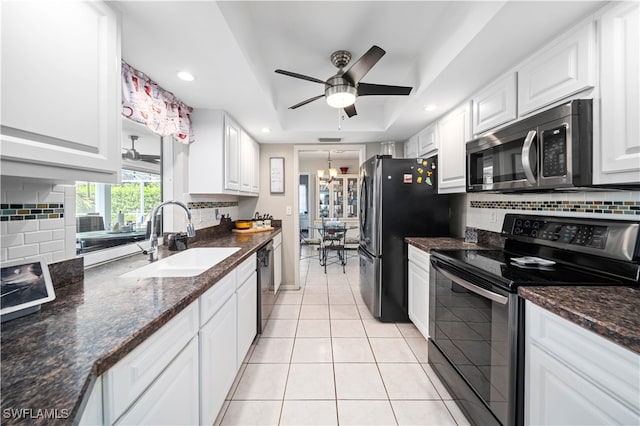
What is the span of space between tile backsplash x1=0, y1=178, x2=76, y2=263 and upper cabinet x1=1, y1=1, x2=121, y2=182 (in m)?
0.34

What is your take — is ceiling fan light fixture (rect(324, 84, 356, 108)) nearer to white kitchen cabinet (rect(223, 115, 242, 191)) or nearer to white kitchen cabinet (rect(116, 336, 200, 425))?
white kitchen cabinet (rect(223, 115, 242, 191))

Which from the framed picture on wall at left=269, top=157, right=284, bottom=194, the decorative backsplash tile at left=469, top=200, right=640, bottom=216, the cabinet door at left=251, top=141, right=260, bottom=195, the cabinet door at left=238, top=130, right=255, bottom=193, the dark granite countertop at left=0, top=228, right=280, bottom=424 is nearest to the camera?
the dark granite countertop at left=0, top=228, right=280, bottom=424

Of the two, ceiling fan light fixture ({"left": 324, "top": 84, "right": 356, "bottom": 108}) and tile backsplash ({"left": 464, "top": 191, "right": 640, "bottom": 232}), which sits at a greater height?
ceiling fan light fixture ({"left": 324, "top": 84, "right": 356, "bottom": 108})

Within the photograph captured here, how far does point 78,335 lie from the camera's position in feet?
2.40

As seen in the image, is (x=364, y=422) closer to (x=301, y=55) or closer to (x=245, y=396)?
(x=245, y=396)

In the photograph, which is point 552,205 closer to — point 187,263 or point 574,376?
point 574,376

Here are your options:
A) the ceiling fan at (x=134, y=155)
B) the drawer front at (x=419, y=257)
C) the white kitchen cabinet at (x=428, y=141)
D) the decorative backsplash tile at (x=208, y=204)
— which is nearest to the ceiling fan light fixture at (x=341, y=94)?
the white kitchen cabinet at (x=428, y=141)

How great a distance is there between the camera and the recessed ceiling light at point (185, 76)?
1.69 m

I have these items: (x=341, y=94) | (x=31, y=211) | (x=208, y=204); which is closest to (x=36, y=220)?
(x=31, y=211)

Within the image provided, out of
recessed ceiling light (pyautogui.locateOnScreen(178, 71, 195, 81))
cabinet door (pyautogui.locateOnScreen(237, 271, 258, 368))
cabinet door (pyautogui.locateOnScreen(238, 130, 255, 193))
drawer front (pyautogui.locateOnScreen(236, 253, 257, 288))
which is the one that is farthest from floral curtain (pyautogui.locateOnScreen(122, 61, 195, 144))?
cabinet door (pyautogui.locateOnScreen(237, 271, 258, 368))

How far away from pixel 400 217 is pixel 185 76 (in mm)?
2145

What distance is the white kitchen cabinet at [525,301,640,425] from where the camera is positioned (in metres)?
0.73

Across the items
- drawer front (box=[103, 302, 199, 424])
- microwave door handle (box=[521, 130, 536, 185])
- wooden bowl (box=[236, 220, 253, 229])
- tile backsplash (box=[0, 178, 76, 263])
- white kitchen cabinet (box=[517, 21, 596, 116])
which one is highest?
white kitchen cabinet (box=[517, 21, 596, 116])

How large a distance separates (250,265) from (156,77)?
1462mm
